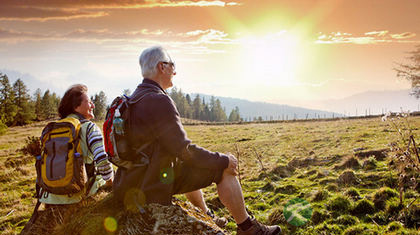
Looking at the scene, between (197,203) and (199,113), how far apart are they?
126 m

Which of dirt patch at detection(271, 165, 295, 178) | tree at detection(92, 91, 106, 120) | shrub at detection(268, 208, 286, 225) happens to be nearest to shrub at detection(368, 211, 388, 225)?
shrub at detection(268, 208, 286, 225)

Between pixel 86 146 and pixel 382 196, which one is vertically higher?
pixel 86 146

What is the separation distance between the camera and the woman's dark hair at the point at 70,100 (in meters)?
5.14

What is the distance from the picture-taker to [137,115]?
371 centimetres

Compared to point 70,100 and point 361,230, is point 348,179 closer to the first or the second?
point 361,230

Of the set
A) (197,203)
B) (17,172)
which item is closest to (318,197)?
(197,203)

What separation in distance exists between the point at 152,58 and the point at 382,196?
234 inches

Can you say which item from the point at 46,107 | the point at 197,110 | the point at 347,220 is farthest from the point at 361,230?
the point at 197,110

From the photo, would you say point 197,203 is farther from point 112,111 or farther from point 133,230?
point 112,111

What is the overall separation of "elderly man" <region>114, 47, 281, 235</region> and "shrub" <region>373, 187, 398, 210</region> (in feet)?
11.5

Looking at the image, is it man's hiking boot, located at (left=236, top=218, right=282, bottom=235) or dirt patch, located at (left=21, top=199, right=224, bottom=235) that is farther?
man's hiking boot, located at (left=236, top=218, right=282, bottom=235)

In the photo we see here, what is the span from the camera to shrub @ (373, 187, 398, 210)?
6026 millimetres

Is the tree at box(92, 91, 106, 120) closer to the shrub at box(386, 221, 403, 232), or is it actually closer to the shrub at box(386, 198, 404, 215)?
the shrub at box(386, 198, 404, 215)

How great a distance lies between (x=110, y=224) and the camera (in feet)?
12.3
